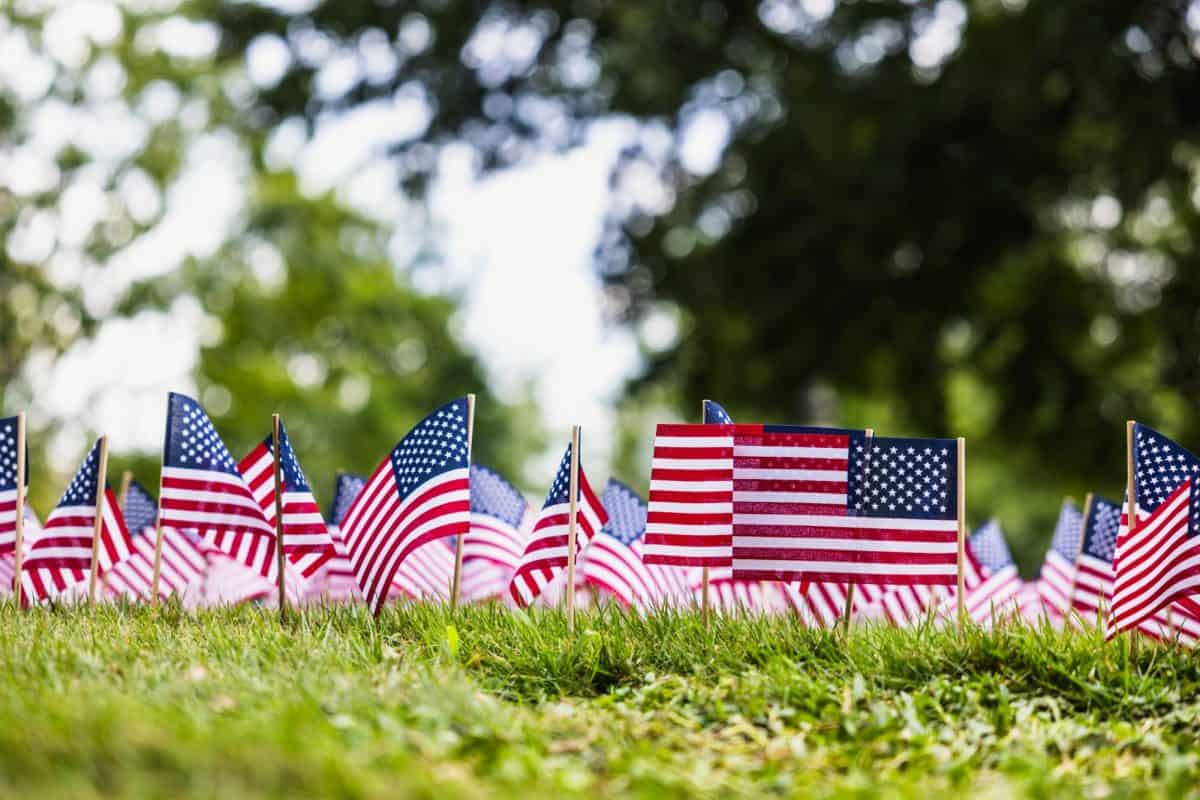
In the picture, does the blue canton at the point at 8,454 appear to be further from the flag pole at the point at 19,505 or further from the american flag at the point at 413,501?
the american flag at the point at 413,501

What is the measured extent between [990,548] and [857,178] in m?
6.82

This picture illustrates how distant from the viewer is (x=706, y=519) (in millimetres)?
7855

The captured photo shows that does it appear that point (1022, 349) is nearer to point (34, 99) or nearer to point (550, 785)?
point (550, 785)

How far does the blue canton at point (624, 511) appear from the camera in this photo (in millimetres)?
9734

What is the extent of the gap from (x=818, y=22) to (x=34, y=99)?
1994 centimetres

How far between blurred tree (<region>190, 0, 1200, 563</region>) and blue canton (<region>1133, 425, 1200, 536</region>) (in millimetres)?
8116

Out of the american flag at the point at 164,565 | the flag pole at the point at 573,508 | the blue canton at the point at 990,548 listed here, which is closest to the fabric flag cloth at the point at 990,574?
the blue canton at the point at 990,548

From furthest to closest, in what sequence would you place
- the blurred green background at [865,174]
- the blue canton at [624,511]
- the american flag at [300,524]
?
the blurred green background at [865,174] < the blue canton at [624,511] < the american flag at [300,524]

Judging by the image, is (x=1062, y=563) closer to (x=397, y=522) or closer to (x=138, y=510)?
(x=397, y=522)

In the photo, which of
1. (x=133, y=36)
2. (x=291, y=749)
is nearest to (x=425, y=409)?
(x=133, y=36)

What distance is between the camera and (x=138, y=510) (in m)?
10.8

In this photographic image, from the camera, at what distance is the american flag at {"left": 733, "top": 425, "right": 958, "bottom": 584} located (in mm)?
7879

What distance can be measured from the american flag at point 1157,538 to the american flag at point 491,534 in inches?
159

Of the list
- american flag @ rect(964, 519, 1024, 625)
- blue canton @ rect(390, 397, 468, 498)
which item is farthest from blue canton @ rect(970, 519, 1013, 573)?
blue canton @ rect(390, 397, 468, 498)
